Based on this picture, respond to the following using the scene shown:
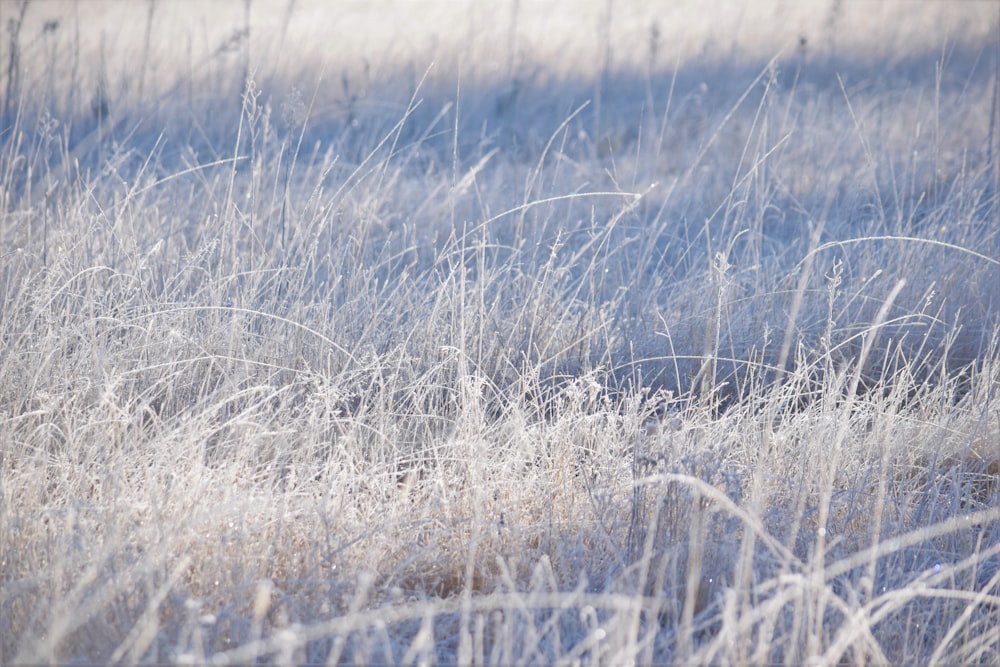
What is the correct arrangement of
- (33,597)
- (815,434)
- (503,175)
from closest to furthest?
(33,597) → (815,434) → (503,175)

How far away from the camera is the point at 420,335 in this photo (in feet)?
8.47

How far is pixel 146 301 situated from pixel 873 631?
77.1 inches

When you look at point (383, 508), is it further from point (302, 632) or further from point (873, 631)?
point (873, 631)

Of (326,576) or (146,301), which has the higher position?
(146,301)

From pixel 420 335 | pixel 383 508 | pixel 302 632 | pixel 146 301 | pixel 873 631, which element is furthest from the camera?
pixel 420 335

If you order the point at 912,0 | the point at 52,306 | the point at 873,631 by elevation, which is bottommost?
the point at 873,631

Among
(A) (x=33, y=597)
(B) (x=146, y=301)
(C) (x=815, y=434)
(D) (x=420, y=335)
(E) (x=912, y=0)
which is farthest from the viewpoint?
(E) (x=912, y=0)

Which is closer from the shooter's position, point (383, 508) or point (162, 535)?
point (162, 535)

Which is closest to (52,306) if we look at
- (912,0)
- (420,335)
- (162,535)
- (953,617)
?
(420,335)

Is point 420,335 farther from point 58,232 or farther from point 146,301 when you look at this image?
point 58,232

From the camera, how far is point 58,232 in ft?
8.96

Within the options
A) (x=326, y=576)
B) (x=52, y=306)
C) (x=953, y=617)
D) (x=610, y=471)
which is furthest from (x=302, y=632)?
(x=52, y=306)

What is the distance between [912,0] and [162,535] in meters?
9.14

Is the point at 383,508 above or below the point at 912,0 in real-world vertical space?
below
